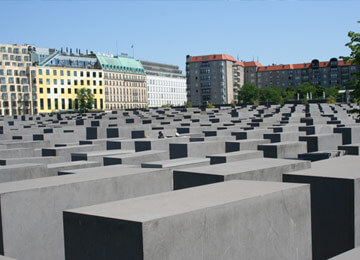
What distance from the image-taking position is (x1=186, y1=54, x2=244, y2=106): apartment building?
13838 centimetres

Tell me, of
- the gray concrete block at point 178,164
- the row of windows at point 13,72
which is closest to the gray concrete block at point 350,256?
the gray concrete block at point 178,164

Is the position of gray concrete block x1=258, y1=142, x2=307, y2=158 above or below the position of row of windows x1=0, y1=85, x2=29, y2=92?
below

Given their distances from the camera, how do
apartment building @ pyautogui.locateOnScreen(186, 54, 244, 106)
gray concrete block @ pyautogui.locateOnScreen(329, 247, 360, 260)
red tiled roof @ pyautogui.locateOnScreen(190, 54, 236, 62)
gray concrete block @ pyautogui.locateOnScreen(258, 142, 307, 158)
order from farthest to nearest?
apartment building @ pyautogui.locateOnScreen(186, 54, 244, 106) → red tiled roof @ pyautogui.locateOnScreen(190, 54, 236, 62) → gray concrete block @ pyautogui.locateOnScreen(258, 142, 307, 158) → gray concrete block @ pyautogui.locateOnScreen(329, 247, 360, 260)

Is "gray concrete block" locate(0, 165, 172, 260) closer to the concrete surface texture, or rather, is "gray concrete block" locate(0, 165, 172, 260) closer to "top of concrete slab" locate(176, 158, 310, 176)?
the concrete surface texture

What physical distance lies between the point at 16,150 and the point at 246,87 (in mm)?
113677

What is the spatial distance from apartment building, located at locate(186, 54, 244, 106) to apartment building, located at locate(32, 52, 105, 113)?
117ft

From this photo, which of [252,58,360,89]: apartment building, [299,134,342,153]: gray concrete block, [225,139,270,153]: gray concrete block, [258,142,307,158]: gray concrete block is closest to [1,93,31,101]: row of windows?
[252,58,360,89]: apartment building

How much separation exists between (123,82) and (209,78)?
2820 centimetres

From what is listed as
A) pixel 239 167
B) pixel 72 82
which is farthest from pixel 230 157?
pixel 72 82

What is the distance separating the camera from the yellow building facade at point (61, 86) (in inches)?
3915

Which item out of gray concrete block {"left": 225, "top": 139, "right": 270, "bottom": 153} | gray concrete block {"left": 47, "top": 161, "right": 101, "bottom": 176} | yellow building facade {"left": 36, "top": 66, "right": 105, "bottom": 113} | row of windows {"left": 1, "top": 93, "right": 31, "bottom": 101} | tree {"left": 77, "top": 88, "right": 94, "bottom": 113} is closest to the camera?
gray concrete block {"left": 47, "top": 161, "right": 101, "bottom": 176}

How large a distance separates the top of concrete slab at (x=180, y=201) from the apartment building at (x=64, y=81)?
9453 centimetres

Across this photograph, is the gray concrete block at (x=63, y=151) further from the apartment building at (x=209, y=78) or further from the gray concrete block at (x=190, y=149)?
the apartment building at (x=209, y=78)

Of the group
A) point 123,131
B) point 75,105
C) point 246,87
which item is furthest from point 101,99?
point 123,131
